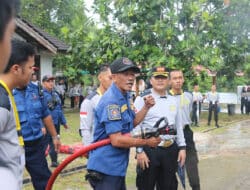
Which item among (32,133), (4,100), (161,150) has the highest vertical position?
(4,100)

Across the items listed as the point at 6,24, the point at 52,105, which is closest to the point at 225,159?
the point at 52,105

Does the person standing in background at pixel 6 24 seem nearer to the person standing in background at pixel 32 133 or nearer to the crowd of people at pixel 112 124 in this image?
the crowd of people at pixel 112 124

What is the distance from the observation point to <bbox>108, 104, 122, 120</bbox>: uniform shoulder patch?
11.2ft

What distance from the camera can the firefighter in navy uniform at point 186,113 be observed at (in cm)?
521

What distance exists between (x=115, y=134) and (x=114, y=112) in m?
0.17

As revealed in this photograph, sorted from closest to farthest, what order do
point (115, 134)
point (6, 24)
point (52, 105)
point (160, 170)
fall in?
point (6, 24)
point (115, 134)
point (160, 170)
point (52, 105)

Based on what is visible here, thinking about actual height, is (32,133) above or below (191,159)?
above

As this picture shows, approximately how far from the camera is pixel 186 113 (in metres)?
5.43

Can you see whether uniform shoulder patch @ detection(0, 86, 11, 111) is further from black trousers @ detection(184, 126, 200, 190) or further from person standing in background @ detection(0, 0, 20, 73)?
black trousers @ detection(184, 126, 200, 190)

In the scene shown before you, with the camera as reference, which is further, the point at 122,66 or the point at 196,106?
the point at 196,106

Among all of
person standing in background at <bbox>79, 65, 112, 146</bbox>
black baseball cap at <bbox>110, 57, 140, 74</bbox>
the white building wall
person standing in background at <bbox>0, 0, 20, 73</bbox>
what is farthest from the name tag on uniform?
the white building wall

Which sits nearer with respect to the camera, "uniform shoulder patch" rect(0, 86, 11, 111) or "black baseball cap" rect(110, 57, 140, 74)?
"uniform shoulder patch" rect(0, 86, 11, 111)

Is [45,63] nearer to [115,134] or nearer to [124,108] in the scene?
[124,108]

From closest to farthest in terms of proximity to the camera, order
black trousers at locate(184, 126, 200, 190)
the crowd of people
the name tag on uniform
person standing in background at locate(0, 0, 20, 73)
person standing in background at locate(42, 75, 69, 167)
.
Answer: person standing in background at locate(0, 0, 20, 73) → the crowd of people → the name tag on uniform → black trousers at locate(184, 126, 200, 190) → person standing in background at locate(42, 75, 69, 167)
